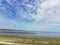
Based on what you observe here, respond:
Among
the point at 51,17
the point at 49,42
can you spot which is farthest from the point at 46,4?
the point at 49,42

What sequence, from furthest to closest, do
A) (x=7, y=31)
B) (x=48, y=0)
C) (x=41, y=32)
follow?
(x=7, y=31) → (x=41, y=32) → (x=48, y=0)

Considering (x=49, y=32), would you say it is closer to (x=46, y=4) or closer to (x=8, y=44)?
(x=46, y=4)

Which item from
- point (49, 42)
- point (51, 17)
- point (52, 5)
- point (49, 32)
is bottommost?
point (49, 42)

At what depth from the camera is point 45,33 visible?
103 inches

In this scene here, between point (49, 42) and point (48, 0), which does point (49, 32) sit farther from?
point (48, 0)

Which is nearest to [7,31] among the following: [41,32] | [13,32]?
[13,32]

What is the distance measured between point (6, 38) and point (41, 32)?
698 mm

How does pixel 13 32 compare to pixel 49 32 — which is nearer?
pixel 49 32

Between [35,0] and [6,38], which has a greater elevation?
[35,0]

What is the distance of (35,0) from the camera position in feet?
7.98

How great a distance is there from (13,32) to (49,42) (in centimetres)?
72

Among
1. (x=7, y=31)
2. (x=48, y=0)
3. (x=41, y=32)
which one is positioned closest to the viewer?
(x=48, y=0)

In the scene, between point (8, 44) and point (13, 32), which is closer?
point (8, 44)

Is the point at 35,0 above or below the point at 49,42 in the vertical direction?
above
